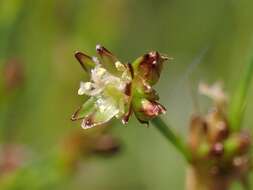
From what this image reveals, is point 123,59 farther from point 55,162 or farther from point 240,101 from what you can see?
point 240,101

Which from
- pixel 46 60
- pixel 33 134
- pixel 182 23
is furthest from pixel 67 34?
pixel 182 23

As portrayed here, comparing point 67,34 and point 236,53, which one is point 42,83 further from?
point 236,53

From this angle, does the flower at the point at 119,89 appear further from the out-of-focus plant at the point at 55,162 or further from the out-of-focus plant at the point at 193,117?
the out-of-focus plant at the point at 55,162

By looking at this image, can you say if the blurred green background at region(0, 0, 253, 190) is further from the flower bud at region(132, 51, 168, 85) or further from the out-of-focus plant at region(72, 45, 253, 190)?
the flower bud at region(132, 51, 168, 85)

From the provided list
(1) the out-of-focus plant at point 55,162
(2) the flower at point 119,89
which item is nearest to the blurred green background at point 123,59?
(1) the out-of-focus plant at point 55,162

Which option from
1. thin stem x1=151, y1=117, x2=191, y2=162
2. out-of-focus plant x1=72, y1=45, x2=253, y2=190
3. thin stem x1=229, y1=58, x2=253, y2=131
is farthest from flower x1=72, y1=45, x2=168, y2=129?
thin stem x1=229, y1=58, x2=253, y2=131

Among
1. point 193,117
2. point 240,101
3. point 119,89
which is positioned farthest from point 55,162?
point 119,89

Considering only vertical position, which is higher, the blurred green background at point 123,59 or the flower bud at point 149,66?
the blurred green background at point 123,59
